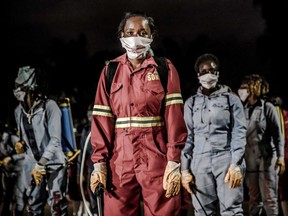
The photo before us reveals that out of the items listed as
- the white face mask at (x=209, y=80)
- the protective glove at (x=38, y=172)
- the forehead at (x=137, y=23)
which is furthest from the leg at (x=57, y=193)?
the forehead at (x=137, y=23)

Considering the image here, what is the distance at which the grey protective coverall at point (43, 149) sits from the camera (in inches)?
289

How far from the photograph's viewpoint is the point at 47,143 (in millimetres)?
7410

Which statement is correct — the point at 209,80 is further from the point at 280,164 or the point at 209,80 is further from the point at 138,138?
the point at 138,138

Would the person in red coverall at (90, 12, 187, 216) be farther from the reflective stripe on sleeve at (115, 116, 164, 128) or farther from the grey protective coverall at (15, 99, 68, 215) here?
the grey protective coverall at (15, 99, 68, 215)

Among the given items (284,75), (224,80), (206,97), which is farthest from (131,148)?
(284,75)

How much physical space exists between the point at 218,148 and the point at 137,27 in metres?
2.30

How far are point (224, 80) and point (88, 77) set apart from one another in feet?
23.2

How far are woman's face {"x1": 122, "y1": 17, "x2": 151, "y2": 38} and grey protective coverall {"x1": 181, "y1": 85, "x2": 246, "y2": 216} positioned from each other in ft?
6.85

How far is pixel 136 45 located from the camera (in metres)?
4.84

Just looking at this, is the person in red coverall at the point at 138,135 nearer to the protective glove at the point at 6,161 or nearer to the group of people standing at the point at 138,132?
the group of people standing at the point at 138,132

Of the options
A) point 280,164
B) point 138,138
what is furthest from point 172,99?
point 280,164

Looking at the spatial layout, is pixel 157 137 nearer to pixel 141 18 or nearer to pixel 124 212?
pixel 124 212

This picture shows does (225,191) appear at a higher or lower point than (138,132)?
lower

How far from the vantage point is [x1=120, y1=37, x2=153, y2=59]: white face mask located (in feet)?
15.9
